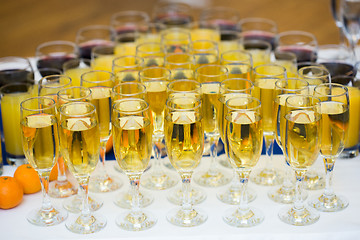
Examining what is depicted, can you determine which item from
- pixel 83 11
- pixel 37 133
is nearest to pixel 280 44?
pixel 37 133

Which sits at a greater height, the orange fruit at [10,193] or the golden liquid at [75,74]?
the golden liquid at [75,74]

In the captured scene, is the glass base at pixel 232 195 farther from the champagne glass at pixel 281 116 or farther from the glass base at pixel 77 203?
the glass base at pixel 77 203

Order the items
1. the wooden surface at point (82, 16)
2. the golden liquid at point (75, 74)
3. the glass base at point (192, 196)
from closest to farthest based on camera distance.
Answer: the glass base at point (192, 196) → the golden liquid at point (75, 74) → the wooden surface at point (82, 16)

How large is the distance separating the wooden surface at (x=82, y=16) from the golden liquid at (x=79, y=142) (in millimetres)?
3388

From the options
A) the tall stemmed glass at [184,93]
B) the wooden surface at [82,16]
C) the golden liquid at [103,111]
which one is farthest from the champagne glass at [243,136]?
the wooden surface at [82,16]

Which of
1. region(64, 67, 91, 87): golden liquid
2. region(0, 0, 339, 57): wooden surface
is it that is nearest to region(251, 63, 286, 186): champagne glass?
region(64, 67, 91, 87): golden liquid

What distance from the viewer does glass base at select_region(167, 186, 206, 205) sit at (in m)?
1.61

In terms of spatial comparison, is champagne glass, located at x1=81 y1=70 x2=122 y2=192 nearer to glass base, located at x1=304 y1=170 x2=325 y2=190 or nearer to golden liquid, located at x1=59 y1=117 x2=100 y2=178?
golden liquid, located at x1=59 y1=117 x2=100 y2=178

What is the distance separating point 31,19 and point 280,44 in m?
3.47

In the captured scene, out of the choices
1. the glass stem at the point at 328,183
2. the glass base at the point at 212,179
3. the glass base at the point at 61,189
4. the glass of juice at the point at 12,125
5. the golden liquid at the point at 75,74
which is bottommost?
the glass base at the point at 61,189

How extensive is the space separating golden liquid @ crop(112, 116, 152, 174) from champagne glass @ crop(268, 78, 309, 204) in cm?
34

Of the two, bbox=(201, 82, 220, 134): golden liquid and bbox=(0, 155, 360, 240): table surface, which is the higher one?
bbox=(201, 82, 220, 134): golden liquid

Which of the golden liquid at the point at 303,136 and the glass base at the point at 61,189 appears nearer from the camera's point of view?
the golden liquid at the point at 303,136

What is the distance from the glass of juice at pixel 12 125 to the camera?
1790 mm
